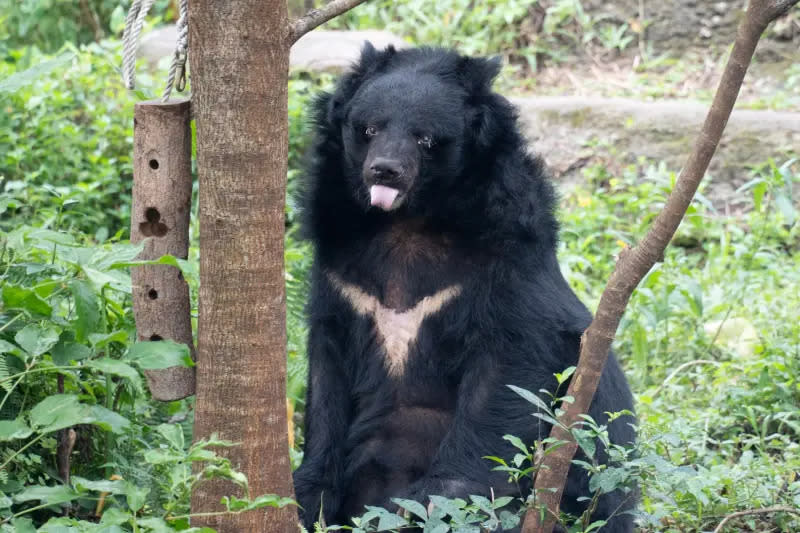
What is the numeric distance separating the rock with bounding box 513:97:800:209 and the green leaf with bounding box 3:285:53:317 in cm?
460

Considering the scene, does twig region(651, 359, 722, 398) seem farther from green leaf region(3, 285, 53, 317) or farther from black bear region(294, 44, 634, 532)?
green leaf region(3, 285, 53, 317)

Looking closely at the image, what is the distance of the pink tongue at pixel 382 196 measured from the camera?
11.0 ft

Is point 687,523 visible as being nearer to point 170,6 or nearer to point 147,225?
point 147,225

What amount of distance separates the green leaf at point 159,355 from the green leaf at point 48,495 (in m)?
0.34

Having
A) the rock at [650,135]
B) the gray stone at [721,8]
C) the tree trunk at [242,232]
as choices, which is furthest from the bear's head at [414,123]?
the gray stone at [721,8]

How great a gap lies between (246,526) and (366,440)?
93 cm

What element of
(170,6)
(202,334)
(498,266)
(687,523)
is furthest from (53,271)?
(170,6)

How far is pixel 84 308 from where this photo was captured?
9.23 ft

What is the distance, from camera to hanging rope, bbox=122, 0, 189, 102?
2693 mm

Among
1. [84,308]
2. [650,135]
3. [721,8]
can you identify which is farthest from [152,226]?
[721,8]

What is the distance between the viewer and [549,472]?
2.78 meters

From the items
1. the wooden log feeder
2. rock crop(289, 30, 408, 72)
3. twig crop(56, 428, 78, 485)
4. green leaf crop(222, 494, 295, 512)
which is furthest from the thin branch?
rock crop(289, 30, 408, 72)

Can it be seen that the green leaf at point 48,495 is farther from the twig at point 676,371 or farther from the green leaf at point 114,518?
the twig at point 676,371

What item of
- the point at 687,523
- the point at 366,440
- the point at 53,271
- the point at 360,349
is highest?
the point at 53,271
